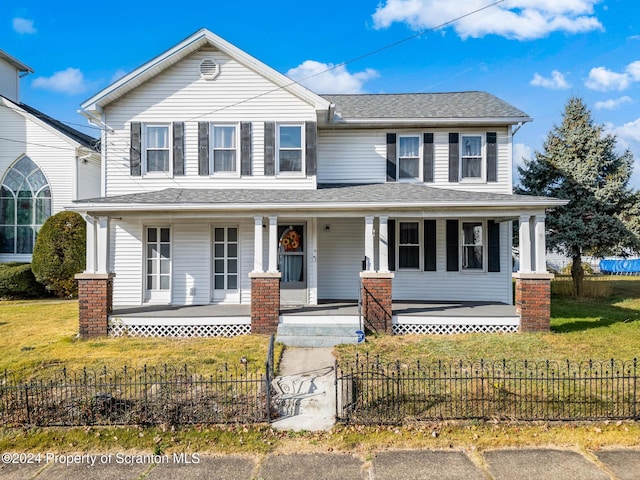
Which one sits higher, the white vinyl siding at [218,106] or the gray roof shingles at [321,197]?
the white vinyl siding at [218,106]

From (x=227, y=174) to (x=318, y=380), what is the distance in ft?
22.0

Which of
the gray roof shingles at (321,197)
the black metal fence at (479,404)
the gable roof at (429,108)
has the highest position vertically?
the gable roof at (429,108)

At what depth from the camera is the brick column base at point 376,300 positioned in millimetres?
9070

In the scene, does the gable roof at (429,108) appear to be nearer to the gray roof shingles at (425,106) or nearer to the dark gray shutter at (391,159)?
the gray roof shingles at (425,106)

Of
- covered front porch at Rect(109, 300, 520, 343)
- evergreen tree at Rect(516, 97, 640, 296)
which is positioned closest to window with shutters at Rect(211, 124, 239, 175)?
covered front porch at Rect(109, 300, 520, 343)

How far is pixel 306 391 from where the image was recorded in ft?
19.5

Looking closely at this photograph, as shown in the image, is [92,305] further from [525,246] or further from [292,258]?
[525,246]

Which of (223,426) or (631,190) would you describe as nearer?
(223,426)

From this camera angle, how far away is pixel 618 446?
4441 mm

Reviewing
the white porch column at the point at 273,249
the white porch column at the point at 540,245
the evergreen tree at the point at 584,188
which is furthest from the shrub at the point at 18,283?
the evergreen tree at the point at 584,188

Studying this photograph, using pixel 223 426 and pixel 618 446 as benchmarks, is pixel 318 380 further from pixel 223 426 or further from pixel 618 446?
pixel 618 446

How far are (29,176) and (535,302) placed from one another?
19.0 m

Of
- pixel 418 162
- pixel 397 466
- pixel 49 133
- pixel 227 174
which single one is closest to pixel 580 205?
pixel 418 162

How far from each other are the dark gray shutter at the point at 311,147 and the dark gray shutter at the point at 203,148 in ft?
9.29
